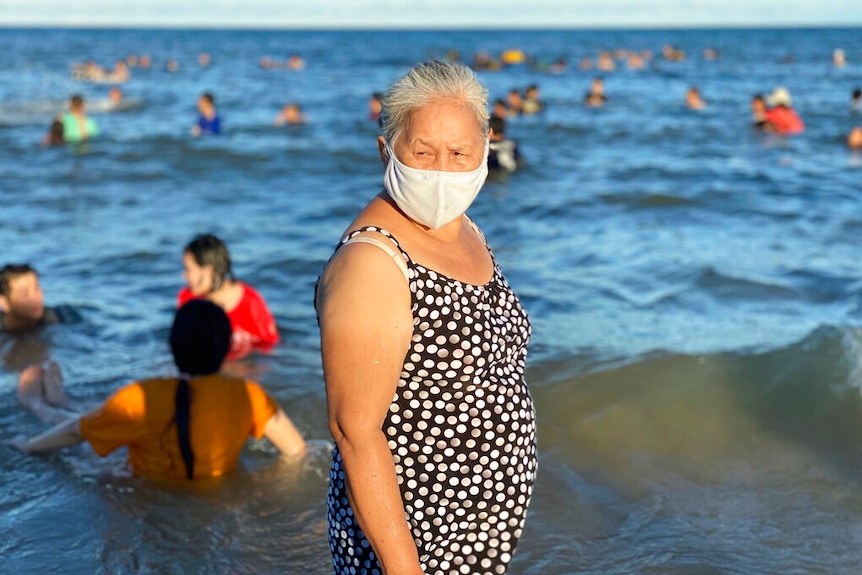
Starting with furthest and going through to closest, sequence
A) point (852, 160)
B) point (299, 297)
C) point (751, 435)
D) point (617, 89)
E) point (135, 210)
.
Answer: point (617, 89) → point (852, 160) → point (135, 210) → point (299, 297) → point (751, 435)

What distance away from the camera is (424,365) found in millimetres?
2096

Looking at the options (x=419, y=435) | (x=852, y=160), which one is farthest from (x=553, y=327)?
(x=852, y=160)

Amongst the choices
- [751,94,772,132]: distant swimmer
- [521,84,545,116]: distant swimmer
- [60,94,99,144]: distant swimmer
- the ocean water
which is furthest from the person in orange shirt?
[521,84,545,116]: distant swimmer

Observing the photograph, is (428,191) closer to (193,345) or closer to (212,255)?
(193,345)

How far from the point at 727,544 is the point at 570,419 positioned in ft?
4.68

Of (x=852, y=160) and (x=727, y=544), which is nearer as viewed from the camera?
(x=727, y=544)

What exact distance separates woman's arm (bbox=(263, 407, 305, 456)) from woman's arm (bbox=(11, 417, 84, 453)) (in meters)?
0.85

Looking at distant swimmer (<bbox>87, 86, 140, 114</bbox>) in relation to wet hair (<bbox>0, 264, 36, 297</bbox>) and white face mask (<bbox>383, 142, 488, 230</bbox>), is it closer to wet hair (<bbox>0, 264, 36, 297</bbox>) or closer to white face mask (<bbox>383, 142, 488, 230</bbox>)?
wet hair (<bbox>0, 264, 36, 297</bbox>)

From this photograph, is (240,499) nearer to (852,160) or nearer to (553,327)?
(553,327)

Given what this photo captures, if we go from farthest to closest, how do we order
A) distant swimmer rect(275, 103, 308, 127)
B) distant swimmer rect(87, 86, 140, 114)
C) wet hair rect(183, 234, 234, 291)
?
distant swimmer rect(87, 86, 140, 114) → distant swimmer rect(275, 103, 308, 127) → wet hair rect(183, 234, 234, 291)

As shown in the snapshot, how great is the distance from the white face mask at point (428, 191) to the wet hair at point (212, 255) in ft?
13.8

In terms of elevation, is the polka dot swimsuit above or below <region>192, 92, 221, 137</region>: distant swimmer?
above

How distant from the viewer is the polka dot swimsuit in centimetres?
210

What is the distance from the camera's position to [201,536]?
13.9ft
